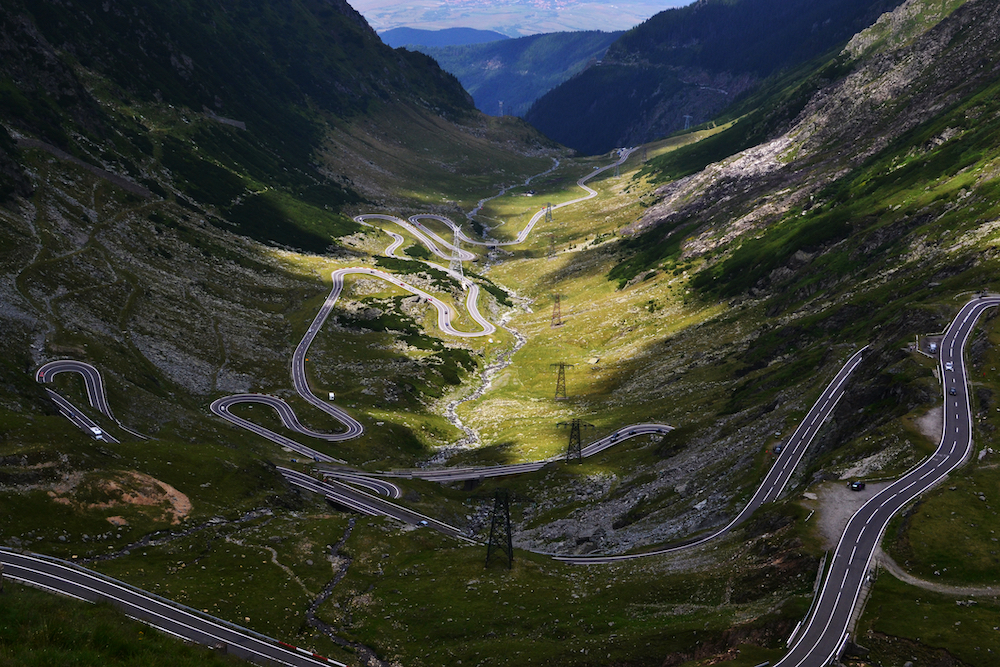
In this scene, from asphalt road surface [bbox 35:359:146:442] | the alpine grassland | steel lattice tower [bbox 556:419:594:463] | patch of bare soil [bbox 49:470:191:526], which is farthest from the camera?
steel lattice tower [bbox 556:419:594:463]

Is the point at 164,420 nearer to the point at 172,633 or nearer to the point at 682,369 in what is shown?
the point at 172,633

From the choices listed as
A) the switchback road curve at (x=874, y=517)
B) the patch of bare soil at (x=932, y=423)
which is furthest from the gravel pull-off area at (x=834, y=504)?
the patch of bare soil at (x=932, y=423)

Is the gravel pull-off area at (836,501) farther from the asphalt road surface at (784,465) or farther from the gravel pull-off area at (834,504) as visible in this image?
the asphalt road surface at (784,465)

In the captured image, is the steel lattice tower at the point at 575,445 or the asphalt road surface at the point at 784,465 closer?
the asphalt road surface at the point at 784,465

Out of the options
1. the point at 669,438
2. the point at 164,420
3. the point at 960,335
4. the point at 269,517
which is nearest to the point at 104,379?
the point at 164,420

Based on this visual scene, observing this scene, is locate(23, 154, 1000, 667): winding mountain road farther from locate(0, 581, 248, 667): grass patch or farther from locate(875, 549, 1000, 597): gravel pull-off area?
locate(0, 581, 248, 667): grass patch

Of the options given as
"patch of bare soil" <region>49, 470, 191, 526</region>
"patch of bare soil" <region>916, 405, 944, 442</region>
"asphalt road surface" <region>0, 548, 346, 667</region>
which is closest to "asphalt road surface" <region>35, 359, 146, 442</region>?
"patch of bare soil" <region>49, 470, 191, 526</region>

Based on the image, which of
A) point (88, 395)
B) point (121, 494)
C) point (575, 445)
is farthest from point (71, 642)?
point (575, 445)
